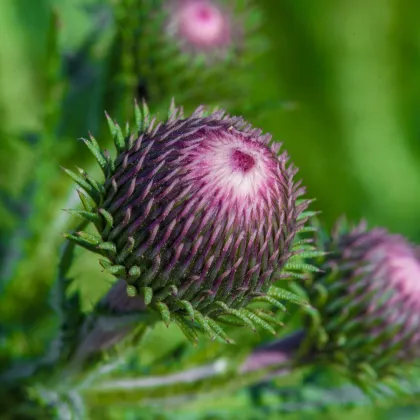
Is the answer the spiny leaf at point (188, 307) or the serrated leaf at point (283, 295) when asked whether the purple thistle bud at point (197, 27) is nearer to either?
the serrated leaf at point (283, 295)

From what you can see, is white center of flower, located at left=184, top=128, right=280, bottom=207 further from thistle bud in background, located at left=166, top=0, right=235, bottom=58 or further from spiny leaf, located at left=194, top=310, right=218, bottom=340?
thistle bud in background, located at left=166, top=0, right=235, bottom=58

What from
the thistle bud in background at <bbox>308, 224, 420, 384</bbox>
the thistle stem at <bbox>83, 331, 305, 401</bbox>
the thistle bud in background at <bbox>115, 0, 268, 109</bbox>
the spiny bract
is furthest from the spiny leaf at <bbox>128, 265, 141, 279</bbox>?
the thistle bud in background at <bbox>115, 0, 268, 109</bbox>

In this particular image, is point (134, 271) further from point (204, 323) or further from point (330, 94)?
point (330, 94)

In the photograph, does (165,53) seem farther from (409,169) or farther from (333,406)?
(409,169)

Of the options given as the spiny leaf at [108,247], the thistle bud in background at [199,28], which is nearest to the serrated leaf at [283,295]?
the spiny leaf at [108,247]

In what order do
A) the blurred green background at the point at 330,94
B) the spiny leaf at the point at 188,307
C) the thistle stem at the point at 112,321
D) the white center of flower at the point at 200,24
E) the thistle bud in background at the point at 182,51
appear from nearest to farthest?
the spiny leaf at the point at 188,307 < the thistle stem at the point at 112,321 < the thistle bud in background at the point at 182,51 < the white center of flower at the point at 200,24 < the blurred green background at the point at 330,94

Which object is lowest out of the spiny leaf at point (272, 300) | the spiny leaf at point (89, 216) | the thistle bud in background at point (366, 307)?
the spiny leaf at point (272, 300)
